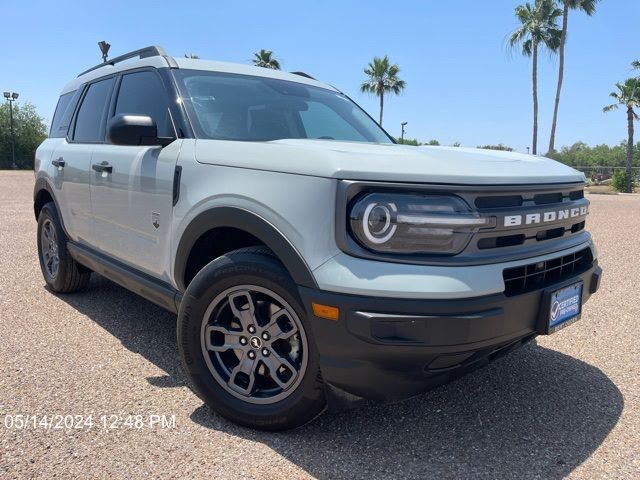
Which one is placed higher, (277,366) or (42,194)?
(42,194)

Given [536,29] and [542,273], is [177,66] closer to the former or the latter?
[542,273]

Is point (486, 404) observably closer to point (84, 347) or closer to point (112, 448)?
point (112, 448)

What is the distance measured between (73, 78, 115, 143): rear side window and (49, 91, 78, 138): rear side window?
0.27 m

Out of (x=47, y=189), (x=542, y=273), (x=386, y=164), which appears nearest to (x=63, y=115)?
(x=47, y=189)

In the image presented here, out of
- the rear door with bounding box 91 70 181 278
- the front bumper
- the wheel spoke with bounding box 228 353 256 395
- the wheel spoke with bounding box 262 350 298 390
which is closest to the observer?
the front bumper

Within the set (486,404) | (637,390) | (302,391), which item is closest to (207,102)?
(302,391)

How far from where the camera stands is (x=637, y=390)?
3064mm

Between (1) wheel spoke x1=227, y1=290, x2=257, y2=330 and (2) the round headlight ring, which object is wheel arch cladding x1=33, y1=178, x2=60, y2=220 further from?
(2) the round headlight ring

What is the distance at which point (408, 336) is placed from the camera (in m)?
1.98

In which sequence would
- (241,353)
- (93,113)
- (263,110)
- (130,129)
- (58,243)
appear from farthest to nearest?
(58,243), (93,113), (263,110), (130,129), (241,353)

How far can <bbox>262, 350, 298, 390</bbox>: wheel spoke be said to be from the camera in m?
2.38

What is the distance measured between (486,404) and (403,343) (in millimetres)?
1152

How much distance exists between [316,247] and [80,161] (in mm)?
2699

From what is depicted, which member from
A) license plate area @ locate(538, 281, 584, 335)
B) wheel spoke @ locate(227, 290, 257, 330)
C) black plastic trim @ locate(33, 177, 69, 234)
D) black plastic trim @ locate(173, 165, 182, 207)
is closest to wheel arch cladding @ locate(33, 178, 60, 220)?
black plastic trim @ locate(33, 177, 69, 234)
